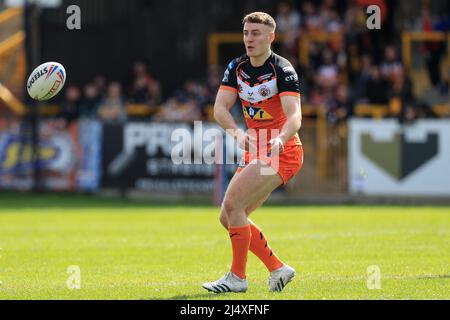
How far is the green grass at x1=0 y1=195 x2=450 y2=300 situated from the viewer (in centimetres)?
1030

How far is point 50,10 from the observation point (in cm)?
2856

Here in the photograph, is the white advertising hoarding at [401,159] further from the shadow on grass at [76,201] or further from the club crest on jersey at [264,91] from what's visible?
the club crest on jersey at [264,91]

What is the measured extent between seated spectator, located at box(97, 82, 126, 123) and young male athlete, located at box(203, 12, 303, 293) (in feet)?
51.1

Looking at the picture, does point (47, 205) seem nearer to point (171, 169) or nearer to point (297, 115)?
point (171, 169)

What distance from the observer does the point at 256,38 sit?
397 inches

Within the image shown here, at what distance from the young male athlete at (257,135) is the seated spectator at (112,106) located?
15.6 metres

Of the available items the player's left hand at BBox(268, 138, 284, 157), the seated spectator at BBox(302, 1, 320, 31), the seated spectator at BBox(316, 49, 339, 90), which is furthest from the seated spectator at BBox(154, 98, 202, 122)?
the player's left hand at BBox(268, 138, 284, 157)

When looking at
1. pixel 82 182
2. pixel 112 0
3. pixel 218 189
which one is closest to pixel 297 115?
pixel 218 189

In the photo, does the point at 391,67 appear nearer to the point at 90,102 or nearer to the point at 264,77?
the point at 90,102

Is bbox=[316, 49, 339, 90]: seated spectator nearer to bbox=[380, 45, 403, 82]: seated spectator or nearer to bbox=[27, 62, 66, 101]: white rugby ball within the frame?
bbox=[380, 45, 403, 82]: seated spectator

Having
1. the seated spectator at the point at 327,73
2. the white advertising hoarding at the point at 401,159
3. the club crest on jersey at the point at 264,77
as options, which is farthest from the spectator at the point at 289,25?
the club crest on jersey at the point at 264,77

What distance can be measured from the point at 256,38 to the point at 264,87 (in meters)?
0.49
